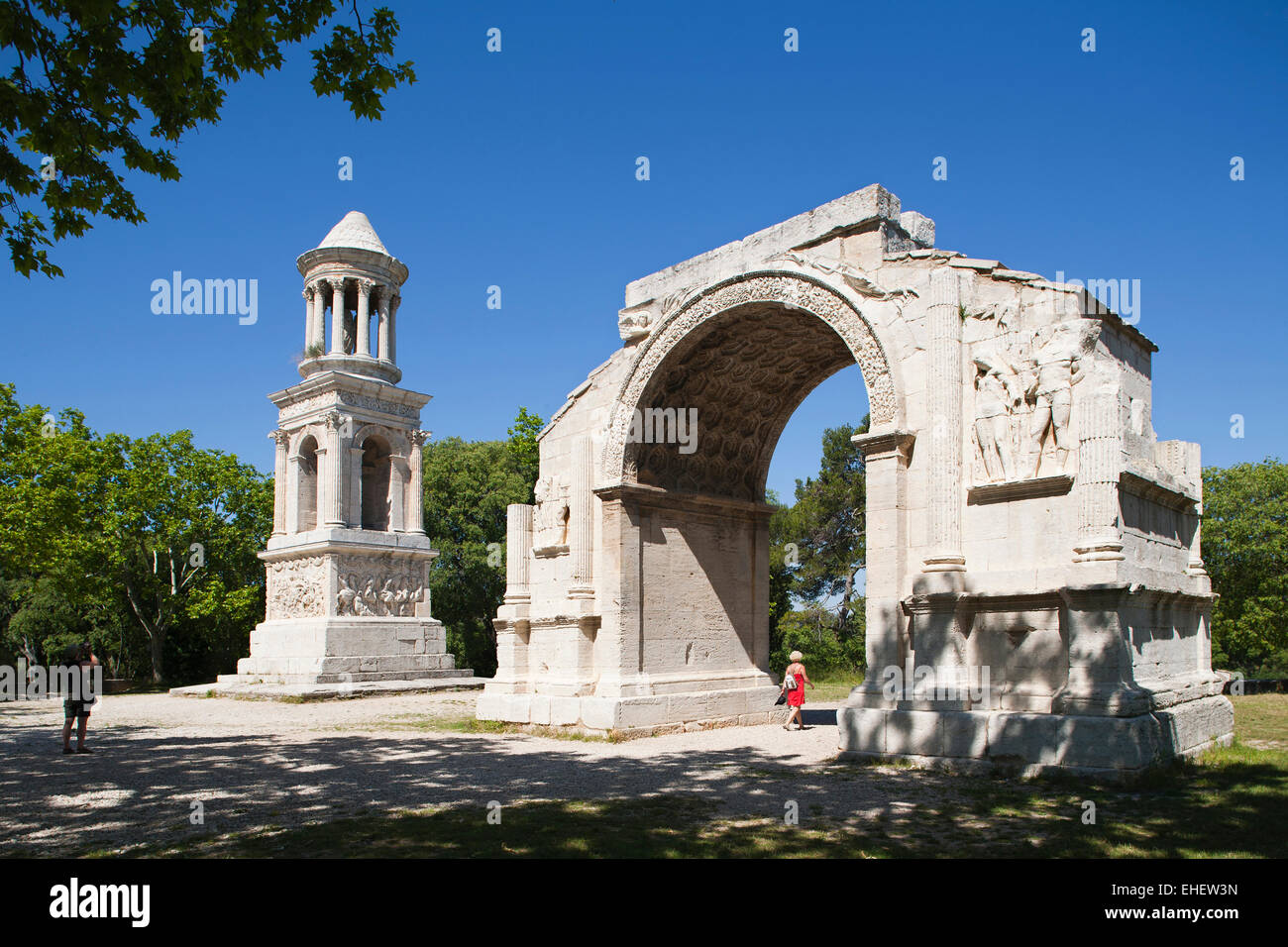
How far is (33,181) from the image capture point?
7695 millimetres

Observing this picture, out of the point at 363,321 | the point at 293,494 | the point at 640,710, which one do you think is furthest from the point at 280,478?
the point at 640,710

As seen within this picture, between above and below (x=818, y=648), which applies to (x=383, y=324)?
above

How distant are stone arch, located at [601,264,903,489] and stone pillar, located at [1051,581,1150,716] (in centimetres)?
298

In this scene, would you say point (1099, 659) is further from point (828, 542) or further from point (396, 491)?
point (828, 542)

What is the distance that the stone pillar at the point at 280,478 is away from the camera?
26.7 meters

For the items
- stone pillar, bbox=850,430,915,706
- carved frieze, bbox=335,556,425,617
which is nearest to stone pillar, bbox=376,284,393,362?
carved frieze, bbox=335,556,425,617

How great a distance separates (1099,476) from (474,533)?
97.1 ft

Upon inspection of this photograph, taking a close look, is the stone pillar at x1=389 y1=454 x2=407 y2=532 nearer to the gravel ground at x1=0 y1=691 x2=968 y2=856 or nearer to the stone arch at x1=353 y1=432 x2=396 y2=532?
the stone arch at x1=353 y1=432 x2=396 y2=532

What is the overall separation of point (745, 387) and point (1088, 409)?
6.63 meters

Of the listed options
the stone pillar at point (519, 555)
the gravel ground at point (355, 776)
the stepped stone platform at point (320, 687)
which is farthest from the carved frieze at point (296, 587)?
the stone pillar at point (519, 555)

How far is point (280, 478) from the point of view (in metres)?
26.9

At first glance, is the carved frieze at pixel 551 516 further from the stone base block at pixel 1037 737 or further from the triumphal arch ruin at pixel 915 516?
the stone base block at pixel 1037 737
